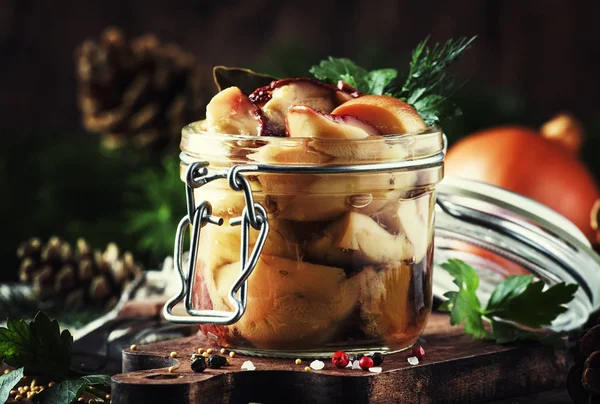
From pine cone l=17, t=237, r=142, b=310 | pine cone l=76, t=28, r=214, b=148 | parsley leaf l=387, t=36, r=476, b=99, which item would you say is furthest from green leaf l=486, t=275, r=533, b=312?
pine cone l=76, t=28, r=214, b=148

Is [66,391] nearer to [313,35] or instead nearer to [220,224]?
[220,224]

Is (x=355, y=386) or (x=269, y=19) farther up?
(x=269, y=19)

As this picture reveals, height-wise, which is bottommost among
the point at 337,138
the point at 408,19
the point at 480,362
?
the point at 480,362

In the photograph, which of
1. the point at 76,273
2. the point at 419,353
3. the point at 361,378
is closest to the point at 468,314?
the point at 419,353

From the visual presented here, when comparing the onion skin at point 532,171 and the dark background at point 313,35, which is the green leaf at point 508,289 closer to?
the onion skin at point 532,171

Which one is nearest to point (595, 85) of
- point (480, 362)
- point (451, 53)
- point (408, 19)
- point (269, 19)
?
point (408, 19)

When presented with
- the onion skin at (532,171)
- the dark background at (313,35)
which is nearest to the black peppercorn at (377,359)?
the onion skin at (532,171)

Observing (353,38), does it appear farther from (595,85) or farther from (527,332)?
(527,332)
